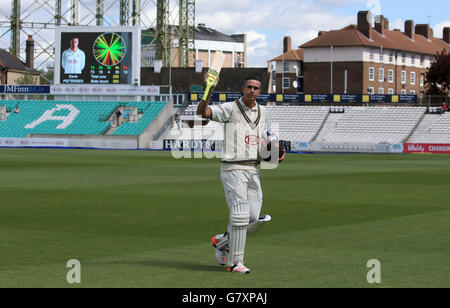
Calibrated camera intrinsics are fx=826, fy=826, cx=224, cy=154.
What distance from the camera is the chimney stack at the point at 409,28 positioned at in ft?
401

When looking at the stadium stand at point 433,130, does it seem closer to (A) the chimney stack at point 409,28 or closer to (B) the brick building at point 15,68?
(A) the chimney stack at point 409,28

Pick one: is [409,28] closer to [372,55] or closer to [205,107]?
[372,55]

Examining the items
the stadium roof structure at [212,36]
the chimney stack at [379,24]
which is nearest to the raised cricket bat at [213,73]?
the chimney stack at [379,24]

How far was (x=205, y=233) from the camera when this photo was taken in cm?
1489

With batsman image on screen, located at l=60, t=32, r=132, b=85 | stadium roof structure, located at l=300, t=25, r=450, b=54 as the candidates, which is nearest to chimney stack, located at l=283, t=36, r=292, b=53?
stadium roof structure, located at l=300, t=25, r=450, b=54

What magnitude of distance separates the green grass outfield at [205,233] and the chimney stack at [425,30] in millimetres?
105634

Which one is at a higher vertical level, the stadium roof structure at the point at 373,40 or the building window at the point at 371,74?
the stadium roof structure at the point at 373,40

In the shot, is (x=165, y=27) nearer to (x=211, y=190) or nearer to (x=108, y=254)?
(x=211, y=190)

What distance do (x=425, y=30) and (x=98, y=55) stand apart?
246 ft

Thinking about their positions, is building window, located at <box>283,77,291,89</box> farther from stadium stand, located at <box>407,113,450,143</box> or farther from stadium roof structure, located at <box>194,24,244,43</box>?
stadium roof structure, located at <box>194,24,244,43</box>

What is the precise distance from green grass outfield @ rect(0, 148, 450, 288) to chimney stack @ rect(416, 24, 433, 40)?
106 meters

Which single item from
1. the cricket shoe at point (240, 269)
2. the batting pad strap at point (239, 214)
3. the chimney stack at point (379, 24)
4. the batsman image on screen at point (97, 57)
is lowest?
the cricket shoe at point (240, 269)

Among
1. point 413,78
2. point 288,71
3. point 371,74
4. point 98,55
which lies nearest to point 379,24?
point 371,74

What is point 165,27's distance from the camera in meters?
98.1
